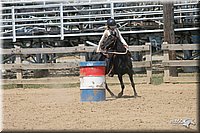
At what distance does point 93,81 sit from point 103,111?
5.28 ft

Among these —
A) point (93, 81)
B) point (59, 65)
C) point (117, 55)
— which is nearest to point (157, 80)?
point (59, 65)

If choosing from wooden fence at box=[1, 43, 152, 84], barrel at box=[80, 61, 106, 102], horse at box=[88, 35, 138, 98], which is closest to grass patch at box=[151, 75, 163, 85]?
wooden fence at box=[1, 43, 152, 84]

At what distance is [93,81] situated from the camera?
12.0 metres

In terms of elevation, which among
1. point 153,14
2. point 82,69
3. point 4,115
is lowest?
point 4,115

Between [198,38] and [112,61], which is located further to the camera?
[198,38]

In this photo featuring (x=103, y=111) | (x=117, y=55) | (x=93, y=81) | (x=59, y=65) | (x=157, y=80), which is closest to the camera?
(x=103, y=111)

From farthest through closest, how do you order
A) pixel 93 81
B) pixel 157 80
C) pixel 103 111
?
pixel 157 80 → pixel 93 81 → pixel 103 111

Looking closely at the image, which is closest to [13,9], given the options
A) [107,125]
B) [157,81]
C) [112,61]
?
[157,81]

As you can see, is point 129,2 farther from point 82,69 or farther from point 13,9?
point 82,69

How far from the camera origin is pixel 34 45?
22.9 meters

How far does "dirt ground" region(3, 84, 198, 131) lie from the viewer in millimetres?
8781

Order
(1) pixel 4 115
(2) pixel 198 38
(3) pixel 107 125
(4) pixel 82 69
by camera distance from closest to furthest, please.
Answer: (3) pixel 107 125 < (1) pixel 4 115 < (4) pixel 82 69 < (2) pixel 198 38

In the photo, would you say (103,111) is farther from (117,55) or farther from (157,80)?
(157,80)

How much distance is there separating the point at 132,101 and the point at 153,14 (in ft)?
33.9
